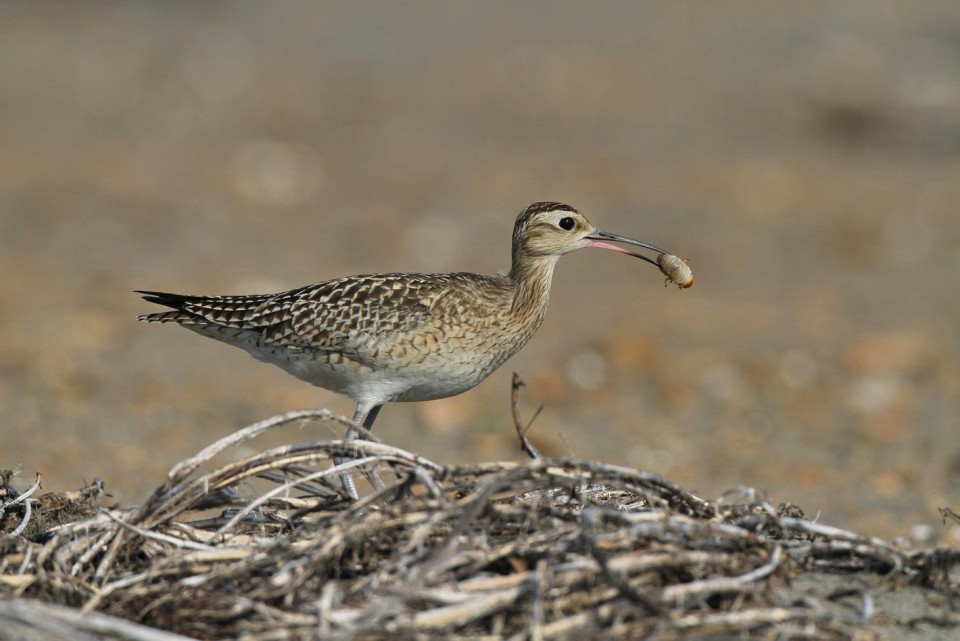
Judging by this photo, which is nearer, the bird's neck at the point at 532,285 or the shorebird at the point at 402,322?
the shorebird at the point at 402,322

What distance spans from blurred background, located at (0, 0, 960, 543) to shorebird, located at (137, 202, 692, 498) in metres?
1.80

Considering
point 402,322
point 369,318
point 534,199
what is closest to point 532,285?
point 402,322

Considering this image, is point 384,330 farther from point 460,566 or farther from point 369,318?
point 460,566

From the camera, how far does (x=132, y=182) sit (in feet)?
56.4

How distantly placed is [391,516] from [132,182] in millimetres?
13844

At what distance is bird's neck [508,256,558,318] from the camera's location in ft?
23.2

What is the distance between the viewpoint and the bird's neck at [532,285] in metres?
7.07

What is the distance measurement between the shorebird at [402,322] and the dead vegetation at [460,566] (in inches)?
74.5

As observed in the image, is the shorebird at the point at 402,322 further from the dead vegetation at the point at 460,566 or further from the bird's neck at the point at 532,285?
the dead vegetation at the point at 460,566

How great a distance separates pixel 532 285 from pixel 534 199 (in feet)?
34.8

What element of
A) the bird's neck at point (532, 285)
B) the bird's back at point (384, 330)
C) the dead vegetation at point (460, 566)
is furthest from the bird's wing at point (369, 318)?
the dead vegetation at point (460, 566)

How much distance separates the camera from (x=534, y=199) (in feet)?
57.8

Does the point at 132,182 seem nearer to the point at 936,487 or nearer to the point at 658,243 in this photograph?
the point at 658,243

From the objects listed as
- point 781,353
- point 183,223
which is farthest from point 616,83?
point 781,353
